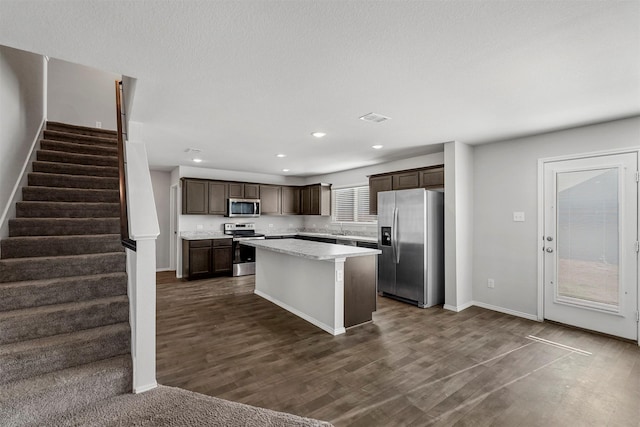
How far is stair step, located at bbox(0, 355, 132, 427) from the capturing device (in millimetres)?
1659

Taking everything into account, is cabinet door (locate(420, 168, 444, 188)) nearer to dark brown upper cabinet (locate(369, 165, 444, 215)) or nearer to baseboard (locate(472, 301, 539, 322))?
dark brown upper cabinet (locate(369, 165, 444, 215))

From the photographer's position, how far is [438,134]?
12.6 ft

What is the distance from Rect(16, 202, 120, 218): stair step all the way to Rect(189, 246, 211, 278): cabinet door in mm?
2827

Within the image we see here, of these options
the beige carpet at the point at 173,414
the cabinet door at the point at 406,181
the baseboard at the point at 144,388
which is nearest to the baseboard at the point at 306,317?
the beige carpet at the point at 173,414

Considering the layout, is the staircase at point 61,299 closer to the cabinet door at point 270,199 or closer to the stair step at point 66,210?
the stair step at point 66,210

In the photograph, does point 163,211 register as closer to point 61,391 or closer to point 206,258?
point 206,258

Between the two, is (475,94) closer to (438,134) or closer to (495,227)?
(438,134)

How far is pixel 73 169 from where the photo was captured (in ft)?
11.6

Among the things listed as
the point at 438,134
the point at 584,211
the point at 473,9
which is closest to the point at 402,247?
the point at 438,134

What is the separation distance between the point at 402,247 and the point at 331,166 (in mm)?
2536

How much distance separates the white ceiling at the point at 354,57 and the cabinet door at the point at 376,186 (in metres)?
1.81

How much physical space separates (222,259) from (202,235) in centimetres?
76

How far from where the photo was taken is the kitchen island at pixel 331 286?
11.1ft

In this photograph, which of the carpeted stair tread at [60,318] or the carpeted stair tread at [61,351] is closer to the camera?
the carpeted stair tread at [61,351]
